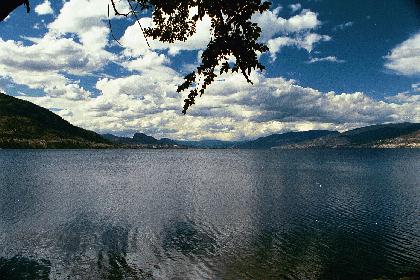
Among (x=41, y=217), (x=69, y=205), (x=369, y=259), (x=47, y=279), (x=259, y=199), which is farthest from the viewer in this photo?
(x=259, y=199)

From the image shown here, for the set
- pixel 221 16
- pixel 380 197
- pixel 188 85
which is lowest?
pixel 380 197

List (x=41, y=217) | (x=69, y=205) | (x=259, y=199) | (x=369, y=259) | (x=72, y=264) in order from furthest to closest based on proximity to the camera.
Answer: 1. (x=259, y=199)
2. (x=69, y=205)
3. (x=41, y=217)
4. (x=369, y=259)
5. (x=72, y=264)

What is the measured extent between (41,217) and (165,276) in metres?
35.6

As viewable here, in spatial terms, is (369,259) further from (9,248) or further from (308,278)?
(9,248)

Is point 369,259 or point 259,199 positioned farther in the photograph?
point 259,199

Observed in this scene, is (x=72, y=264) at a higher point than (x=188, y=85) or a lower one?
lower

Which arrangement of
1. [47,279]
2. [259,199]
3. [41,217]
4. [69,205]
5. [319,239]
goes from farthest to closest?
[259,199] → [69,205] → [41,217] → [319,239] → [47,279]

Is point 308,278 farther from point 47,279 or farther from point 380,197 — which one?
point 380,197

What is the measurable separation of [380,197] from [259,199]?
99.4 feet

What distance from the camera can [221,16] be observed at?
449 inches

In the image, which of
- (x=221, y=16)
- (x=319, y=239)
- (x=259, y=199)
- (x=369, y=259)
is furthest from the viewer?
(x=259, y=199)

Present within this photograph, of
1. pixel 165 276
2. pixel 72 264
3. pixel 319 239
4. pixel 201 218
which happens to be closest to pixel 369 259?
pixel 319 239

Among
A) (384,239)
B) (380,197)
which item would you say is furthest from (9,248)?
(380,197)

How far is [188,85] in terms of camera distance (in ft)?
39.6
